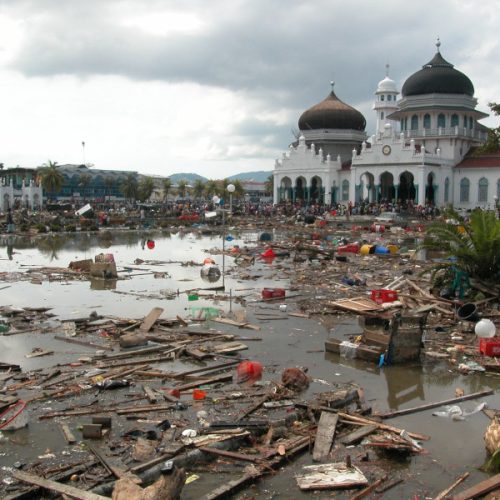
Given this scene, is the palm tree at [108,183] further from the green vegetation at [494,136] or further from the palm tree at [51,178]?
the green vegetation at [494,136]

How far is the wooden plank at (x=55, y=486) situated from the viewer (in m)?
6.14

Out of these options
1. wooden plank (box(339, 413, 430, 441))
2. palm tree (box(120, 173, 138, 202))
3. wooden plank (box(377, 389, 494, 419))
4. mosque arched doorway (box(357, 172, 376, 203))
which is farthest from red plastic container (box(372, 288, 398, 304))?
palm tree (box(120, 173, 138, 202))

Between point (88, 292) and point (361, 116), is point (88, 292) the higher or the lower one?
the lower one

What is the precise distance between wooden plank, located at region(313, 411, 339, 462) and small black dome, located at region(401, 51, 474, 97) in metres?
65.6

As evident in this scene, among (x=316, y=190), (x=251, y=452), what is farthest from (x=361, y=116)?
(x=251, y=452)

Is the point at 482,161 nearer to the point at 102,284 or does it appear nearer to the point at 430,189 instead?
the point at 430,189

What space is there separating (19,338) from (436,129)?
203ft

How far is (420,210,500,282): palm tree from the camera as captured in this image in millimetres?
16297

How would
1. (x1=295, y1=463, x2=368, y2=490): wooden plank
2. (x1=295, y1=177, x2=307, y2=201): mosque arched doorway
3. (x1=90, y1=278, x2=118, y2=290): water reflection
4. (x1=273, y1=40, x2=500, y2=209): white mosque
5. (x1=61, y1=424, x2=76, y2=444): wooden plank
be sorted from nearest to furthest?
(x1=295, y1=463, x2=368, y2=490): wooden plank, (x1=61, y1=424, x2=76, y2=444): wooden plank, (x1=90, y1=278, x2=118, y2=290): water reflection, (x1=273, y1=40, x2=500, y2=209): white mosque, (x1=295, y1=177, x2=307, y2=201): mosque arched doorway

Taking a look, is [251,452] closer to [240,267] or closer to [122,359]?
[122,359]

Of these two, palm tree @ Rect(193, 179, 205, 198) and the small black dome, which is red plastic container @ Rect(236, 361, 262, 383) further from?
palm tree @ Rect(193, 179, 205, 198)

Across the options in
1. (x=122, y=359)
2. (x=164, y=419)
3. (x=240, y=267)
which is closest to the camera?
(x=164, y=419)

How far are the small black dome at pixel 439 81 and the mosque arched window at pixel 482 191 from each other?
10986mm

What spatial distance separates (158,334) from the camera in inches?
537
